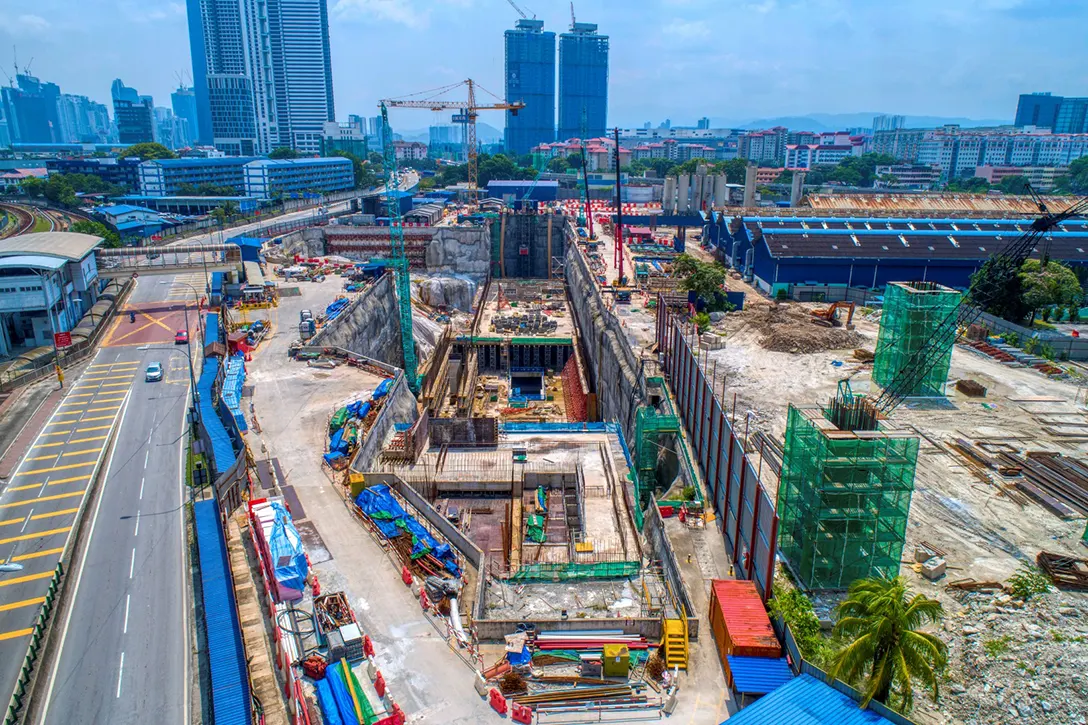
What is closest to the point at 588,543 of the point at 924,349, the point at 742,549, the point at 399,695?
the point at 742,549

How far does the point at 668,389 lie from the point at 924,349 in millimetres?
16344

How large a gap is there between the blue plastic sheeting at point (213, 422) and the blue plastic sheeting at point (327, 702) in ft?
51.7

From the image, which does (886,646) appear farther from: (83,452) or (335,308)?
(335,308)

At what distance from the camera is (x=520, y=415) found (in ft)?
212

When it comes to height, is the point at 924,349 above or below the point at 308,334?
above

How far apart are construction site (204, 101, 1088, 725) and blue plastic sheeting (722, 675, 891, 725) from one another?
890 millimetres

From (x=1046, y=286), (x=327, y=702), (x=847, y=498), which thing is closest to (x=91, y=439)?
(x=327, y=702)

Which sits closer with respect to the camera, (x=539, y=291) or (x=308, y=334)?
(x=308, y=334)

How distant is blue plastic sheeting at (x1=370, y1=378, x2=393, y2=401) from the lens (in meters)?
47.5

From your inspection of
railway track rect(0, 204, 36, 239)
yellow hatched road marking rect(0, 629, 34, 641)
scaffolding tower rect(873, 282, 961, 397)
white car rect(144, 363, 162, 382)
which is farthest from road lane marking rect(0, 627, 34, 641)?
railway track rect(0, 204, 36, 239)

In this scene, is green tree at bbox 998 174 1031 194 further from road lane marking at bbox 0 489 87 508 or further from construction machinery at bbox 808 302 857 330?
road lane marking at bbox 0 489 87 508

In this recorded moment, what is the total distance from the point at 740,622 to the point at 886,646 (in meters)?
5.86

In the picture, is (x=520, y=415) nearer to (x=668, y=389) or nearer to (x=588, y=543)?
(x=668, y=389)

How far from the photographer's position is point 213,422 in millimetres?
40625
